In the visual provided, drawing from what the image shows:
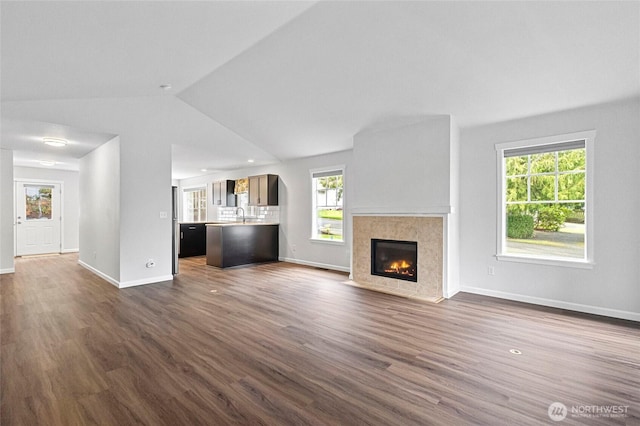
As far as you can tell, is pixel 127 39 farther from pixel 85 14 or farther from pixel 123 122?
pixel 123 122

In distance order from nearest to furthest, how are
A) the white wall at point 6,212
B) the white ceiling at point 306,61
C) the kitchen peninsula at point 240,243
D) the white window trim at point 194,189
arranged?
1. the white ceiling at point 306,61
2. the white wall at point 6,212
3. the kitchen peninsula at point 240,243
4. the white window trim at point 194,189

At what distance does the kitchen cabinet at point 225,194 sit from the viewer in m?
8.76

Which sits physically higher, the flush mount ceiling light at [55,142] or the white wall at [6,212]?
the flush mount ceiling light at [55,142]

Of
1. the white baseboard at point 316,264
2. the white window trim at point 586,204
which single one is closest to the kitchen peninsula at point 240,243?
the white baseboard at point 316,264

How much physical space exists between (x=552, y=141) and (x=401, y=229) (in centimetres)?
223

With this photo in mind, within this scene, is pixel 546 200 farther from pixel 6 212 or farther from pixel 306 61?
pixel 6 212

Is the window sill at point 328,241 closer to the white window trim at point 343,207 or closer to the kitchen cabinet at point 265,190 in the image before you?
the white window trim at point 343,207

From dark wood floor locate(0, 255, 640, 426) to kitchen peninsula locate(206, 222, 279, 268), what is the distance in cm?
240

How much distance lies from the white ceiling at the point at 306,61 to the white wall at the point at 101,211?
61cm

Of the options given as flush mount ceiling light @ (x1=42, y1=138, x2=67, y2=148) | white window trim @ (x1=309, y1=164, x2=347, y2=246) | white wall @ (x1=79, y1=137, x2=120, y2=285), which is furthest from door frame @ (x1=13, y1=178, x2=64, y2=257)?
white window trim @ (x1=309, y1=164, x2=347, y2=246)

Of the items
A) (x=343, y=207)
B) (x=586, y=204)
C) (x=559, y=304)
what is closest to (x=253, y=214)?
(x=343, y=207)

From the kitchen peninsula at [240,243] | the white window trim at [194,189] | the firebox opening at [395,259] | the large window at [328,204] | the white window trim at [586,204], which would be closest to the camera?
the white window trim at [586,204]

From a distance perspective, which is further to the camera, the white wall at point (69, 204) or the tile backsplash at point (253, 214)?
the white wall at point (69, 204)

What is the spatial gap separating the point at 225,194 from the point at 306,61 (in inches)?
231
